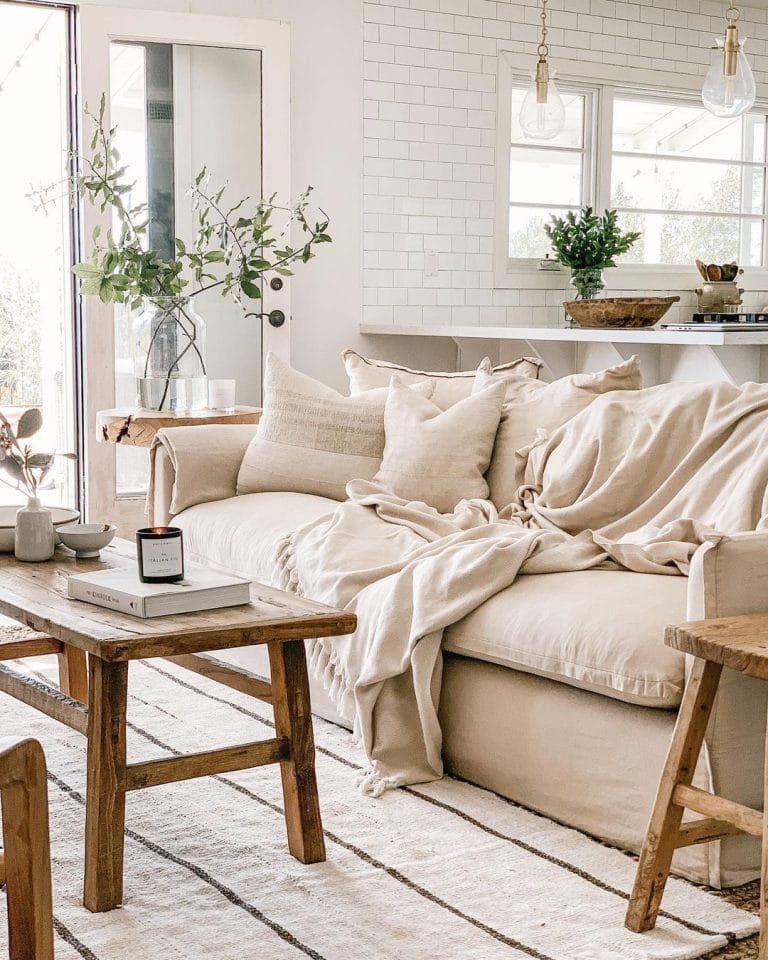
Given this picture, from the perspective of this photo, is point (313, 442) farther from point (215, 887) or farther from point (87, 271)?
point (215, 887)

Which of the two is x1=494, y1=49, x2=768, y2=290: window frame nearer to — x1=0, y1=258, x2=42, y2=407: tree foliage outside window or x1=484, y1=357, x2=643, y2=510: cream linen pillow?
x1=0, y1=258, x2=42, y2=407: tree foliage outside window

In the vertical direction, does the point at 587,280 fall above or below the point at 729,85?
below

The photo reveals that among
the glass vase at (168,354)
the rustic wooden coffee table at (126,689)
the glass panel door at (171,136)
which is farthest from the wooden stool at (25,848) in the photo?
the glass panel door at (171,136)

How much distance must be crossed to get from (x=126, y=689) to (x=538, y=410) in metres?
1.79

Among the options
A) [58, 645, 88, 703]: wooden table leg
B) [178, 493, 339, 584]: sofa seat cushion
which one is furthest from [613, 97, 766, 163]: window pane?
[58, 645, 88, 703]: wooden table leg

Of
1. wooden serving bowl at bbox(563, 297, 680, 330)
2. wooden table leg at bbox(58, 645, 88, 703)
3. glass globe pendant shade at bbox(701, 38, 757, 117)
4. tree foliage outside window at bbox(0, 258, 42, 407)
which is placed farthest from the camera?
tree foliage outside window at bbox(0, 258, 42, 407)

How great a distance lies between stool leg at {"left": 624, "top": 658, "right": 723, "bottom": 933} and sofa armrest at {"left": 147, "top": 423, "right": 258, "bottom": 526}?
7.15 ft

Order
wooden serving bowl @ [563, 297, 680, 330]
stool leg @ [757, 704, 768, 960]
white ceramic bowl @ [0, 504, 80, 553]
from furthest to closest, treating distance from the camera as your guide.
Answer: wooden serving bowl @ [563, 297, 680, 330] < white ceramic bowl @ [0, 504, 80, 553] < stool leg @ [757, 704, 768, 960]

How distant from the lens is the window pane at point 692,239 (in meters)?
7.08

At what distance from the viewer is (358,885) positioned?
218 centimetres

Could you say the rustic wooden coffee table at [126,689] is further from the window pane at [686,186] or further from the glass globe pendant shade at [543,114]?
the window pane at [686,186]

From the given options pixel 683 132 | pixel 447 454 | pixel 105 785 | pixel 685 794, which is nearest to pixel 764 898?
pixel 685 794

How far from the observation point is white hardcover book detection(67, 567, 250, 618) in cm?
213

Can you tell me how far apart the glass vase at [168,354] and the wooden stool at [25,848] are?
3.01 m
